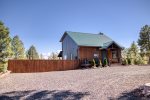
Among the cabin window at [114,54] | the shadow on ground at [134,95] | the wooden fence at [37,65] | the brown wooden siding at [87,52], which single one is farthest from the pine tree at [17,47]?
the shadow on ground at [134,95]

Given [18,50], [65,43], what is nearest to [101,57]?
[65,43]

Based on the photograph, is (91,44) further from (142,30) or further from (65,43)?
(142,30)

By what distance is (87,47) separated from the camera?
30703mm

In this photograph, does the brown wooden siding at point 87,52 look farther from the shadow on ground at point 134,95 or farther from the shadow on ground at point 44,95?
the shadow on ground at point 134,95

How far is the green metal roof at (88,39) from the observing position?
100ft

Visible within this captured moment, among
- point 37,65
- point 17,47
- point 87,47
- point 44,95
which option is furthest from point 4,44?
point 17,47

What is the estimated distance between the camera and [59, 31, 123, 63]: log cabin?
99.1 ft

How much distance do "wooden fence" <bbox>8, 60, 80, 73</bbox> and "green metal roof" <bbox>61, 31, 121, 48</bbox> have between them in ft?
16.8

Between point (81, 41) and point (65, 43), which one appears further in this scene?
point (65, 43)

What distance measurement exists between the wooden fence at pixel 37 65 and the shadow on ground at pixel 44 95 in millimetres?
13808

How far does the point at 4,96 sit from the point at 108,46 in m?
23.9

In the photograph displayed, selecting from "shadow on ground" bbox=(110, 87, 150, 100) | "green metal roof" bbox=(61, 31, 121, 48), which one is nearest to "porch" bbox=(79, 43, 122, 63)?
"green metal roof" bbox=(61, 31, 121, 48)

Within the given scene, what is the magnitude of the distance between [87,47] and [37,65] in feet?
34.1

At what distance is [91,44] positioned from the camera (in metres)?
30.7
